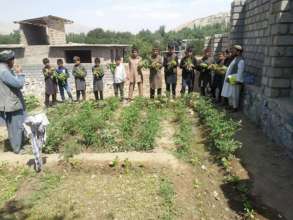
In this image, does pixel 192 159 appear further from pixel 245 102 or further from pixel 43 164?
pixel 245 102

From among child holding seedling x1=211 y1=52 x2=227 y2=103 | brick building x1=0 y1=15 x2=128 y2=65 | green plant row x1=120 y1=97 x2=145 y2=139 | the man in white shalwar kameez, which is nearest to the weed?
green plant row x1=120 y1=97 x2=145 y2=139

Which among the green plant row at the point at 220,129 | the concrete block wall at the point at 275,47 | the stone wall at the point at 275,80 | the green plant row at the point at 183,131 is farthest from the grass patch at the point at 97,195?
the concrete block wall at the point at 275,47

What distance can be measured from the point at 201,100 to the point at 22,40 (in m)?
20.8

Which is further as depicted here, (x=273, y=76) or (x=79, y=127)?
(x=79, y=127)

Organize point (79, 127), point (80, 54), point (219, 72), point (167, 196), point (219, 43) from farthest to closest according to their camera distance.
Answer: point (80, 54), point (219, 43), point (219, 72), point (79, 127), point (167, 196)

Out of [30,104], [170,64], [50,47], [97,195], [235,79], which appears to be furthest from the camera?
[50,47]

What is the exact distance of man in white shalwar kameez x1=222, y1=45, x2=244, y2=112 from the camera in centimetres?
695

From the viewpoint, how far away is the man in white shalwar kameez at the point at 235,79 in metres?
6.95

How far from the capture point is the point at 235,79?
7.00m

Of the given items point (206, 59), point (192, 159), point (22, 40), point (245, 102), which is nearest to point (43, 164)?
point (192, 159)

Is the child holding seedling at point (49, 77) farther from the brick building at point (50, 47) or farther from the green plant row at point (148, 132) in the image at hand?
the brick building at point (50, 47)

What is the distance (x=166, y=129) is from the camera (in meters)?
6.51

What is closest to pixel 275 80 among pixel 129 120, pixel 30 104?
pixel 129 120

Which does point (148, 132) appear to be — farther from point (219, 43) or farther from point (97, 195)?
point (219, 43)
